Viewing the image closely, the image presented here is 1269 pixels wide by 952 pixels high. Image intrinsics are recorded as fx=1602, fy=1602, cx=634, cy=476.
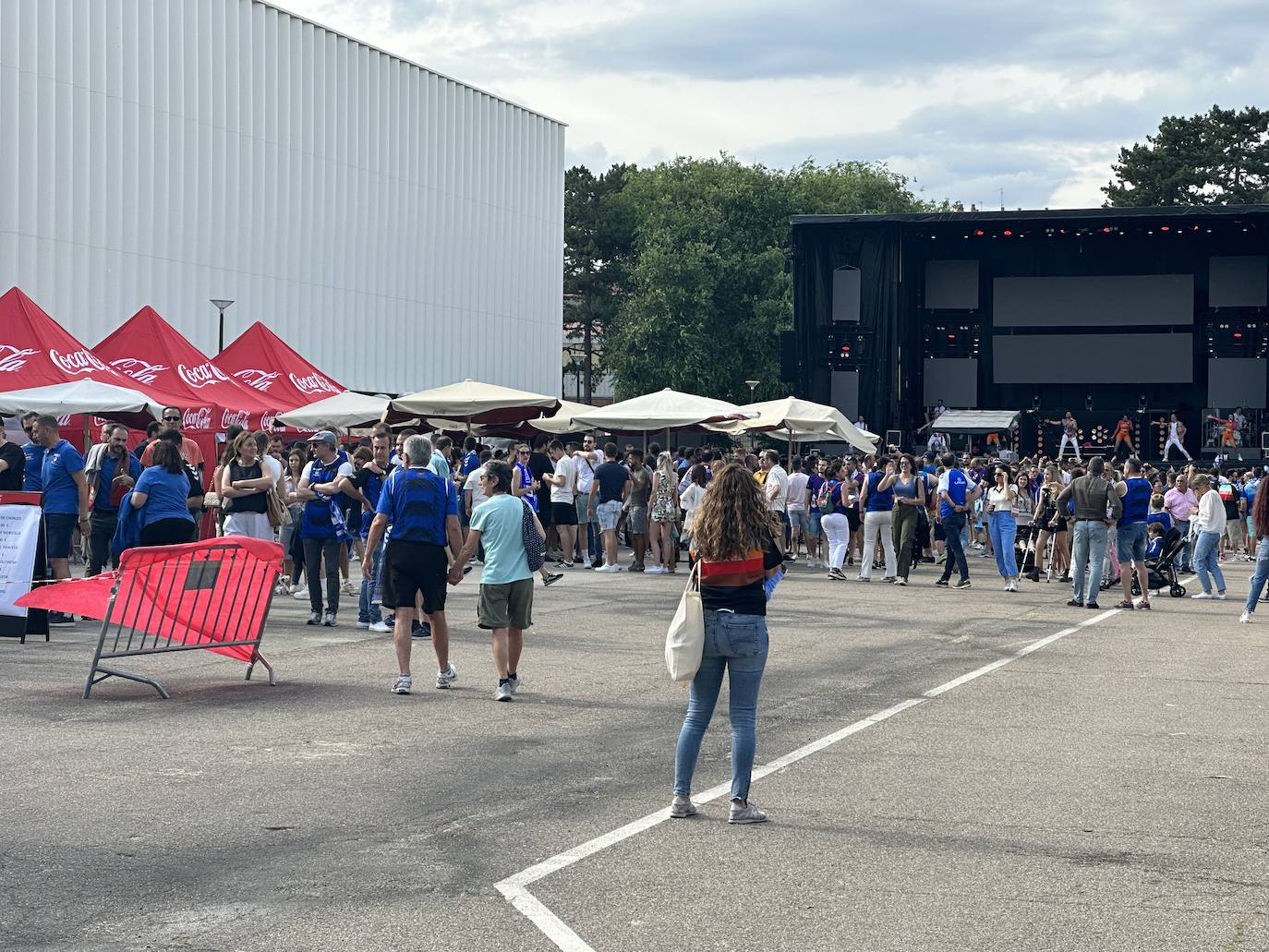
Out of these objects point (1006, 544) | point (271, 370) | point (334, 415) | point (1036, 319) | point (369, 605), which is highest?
point (1036, 319)

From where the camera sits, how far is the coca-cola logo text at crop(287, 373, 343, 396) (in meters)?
27.6

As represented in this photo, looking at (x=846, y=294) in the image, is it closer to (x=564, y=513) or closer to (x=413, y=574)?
(x=564, y=513)

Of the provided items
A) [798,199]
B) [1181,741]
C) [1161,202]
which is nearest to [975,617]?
[1181,741]

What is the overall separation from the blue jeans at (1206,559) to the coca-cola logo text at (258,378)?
1489 cm

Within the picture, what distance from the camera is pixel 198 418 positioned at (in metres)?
23.3

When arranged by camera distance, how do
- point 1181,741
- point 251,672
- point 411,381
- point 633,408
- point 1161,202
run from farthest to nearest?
point 1161,202 → point 411,381 → point 633,408 → point 251,672 → point 1181,741

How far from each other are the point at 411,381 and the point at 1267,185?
46.0m

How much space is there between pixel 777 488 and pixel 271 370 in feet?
30.4

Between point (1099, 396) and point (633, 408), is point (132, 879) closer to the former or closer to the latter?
point (633, 408)

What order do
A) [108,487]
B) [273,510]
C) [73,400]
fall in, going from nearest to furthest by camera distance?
[273,510] < [108,487] < [73,400]

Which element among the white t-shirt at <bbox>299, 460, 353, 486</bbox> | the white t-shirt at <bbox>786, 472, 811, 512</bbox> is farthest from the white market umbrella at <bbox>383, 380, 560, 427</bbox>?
the white t-shirt at <bbox>299, 460, 353, 486</bbox>

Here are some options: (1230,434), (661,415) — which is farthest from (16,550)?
(1230,434)

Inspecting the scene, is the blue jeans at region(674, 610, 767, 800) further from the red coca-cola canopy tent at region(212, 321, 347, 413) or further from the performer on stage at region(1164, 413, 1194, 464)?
the performer on stage at region(1164, 413, 1194, 464)

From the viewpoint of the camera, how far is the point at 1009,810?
24.6 ft
